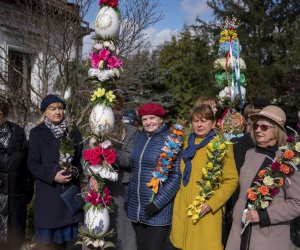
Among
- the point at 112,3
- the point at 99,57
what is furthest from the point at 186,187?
the point at 112,3

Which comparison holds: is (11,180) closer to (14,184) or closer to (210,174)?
(14,184)

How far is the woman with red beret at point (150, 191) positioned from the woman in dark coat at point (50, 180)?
0.64m

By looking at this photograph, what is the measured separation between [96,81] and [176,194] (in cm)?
128

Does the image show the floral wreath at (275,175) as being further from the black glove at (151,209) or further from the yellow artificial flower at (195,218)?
the black glove at (151,209)

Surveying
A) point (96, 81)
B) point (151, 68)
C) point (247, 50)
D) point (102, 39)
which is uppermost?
point (247, 50)

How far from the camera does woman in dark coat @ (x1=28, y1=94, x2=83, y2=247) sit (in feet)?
12.0

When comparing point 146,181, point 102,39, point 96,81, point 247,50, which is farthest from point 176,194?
point 247,50

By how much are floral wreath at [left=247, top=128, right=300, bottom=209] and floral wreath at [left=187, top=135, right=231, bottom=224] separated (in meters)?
0.43

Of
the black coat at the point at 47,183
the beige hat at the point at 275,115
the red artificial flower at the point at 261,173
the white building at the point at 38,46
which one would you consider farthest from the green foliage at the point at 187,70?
the red artificial flower at the point at 261,173

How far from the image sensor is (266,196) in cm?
268

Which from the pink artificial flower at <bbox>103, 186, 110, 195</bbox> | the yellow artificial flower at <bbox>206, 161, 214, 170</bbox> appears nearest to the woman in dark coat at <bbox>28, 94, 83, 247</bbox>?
the pink artificial flower at <bbox>103, 186, 110, 195</bbox>

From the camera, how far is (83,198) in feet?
12.3

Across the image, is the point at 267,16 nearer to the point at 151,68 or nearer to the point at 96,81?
the point at 151,68

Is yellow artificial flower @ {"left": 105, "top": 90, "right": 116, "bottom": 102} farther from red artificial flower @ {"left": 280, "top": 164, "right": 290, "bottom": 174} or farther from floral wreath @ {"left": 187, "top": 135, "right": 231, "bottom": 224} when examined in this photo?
red artificial flower @ {"left": 280, "top": 164, "right": 290, "bottom": 174}
